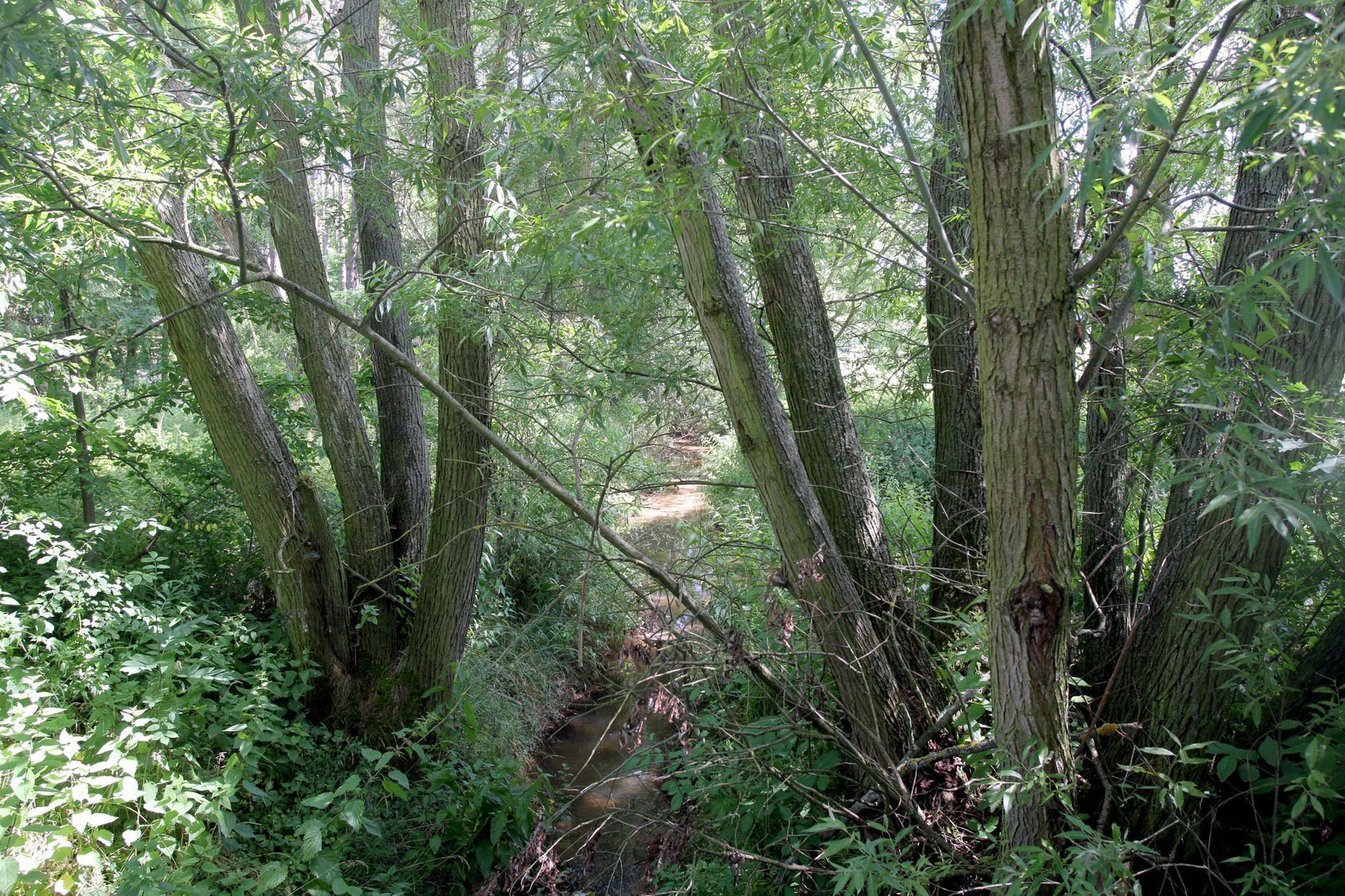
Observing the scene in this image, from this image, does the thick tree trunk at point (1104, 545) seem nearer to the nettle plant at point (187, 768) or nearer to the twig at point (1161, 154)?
the twig at point (1161, 154)

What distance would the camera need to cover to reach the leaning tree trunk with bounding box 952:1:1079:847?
6.45ft

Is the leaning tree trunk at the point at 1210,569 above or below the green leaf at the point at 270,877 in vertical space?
above

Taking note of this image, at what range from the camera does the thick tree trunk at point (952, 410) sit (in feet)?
12.7

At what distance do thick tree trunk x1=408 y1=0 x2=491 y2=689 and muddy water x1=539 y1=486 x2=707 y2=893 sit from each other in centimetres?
106

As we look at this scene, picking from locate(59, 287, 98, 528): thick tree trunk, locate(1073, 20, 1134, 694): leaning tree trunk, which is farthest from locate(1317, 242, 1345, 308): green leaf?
locate(59, 287, 98, 528): thick tree trunk

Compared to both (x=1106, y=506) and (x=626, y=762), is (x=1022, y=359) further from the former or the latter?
(x=626, y=762)

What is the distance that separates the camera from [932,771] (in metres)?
3.29

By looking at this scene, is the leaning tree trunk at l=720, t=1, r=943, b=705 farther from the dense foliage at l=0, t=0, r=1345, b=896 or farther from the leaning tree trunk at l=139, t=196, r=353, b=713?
the leaning tree trunk at l=139, t=196, r=353, b=713

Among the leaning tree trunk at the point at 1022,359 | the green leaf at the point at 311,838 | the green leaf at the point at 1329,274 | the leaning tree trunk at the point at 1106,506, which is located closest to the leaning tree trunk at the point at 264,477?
the green leaf at the point at 311,838

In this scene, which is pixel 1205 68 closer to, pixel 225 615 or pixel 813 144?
pixel 813 144

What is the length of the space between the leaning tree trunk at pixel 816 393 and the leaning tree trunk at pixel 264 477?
2969mm

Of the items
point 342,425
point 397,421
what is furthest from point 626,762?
point 397,421

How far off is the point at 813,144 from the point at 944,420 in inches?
62.0

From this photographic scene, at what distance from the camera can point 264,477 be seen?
15.2 feet
